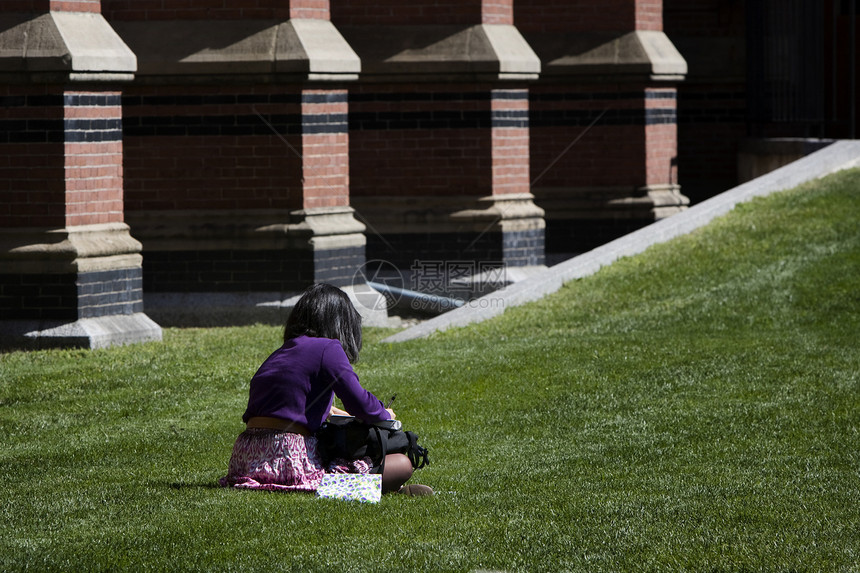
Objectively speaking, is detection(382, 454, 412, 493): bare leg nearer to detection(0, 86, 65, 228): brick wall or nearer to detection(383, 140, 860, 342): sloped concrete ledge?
detection(383, 140, 860, 342): sloped concrete ledge

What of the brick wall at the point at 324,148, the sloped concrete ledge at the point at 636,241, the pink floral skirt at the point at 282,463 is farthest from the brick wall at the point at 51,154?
the pink floral skirt at the point at 282,463

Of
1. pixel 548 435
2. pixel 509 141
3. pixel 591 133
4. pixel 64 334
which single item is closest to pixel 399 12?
pixel 509 141

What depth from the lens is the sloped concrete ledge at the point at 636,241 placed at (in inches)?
512

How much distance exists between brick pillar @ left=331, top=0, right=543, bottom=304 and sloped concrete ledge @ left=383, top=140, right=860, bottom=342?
1.66 meters

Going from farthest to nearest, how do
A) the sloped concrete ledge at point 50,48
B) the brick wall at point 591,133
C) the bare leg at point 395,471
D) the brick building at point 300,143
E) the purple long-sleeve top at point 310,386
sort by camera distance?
the brick wall at point 591,133 < the brick building at point 300,143 < the sloped concrete ledge at point 50,48 < the bare leg at point 395,471 < the purple long-sleeve top at point 310,386

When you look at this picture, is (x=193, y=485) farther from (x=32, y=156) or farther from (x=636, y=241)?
(x=636, y=241)

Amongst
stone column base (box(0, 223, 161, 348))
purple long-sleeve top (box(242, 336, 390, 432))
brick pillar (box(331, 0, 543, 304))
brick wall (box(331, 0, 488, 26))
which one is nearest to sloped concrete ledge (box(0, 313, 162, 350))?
stone column base (box(0, 223, 161, 348))

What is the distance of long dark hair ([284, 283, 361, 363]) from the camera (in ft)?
20.1

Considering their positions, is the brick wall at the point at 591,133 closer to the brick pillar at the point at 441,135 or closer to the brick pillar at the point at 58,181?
the brick pillar at the point at 441,135

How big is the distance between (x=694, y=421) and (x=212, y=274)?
7048 mm

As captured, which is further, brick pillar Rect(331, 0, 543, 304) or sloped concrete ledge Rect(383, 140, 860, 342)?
brick pillar Rect(331, 0, 543, 304)

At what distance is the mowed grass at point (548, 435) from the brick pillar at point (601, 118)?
3501 millimetres

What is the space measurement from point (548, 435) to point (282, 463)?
2.49m

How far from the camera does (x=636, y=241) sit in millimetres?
14609
